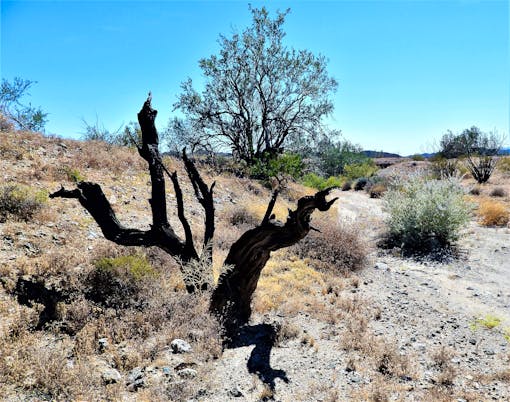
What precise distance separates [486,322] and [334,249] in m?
3.20

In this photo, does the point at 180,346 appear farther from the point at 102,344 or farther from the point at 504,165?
the point at 504,165

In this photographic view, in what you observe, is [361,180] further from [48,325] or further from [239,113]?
[48,325]

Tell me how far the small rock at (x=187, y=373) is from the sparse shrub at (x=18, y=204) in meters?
4.66

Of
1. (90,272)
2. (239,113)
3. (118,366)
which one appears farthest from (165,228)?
(239,113)

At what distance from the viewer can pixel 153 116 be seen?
5137 millimetres

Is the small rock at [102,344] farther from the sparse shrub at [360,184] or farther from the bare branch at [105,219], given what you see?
the sparse shrub at [360,184]

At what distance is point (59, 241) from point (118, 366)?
338 centimetres

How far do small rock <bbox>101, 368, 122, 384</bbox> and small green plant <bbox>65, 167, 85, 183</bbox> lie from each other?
6.67m

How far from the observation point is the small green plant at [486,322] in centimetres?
473

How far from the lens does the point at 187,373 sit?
335 centimetres

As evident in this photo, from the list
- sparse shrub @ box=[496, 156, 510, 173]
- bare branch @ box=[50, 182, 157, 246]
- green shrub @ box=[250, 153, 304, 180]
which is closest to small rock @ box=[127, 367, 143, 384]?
bare branch @ box=[50, 182, 157, 246]

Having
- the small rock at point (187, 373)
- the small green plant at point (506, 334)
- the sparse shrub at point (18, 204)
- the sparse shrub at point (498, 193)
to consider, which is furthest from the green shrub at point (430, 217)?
the sparse shrub at point (18, 204)

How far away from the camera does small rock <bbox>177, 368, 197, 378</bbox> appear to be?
10.9 feet

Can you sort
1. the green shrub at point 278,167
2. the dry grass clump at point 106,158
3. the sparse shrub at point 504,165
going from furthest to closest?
the sparse shrub at point 504,165, the green shrub at point 278,167, the dry grass clump at point 106,158
